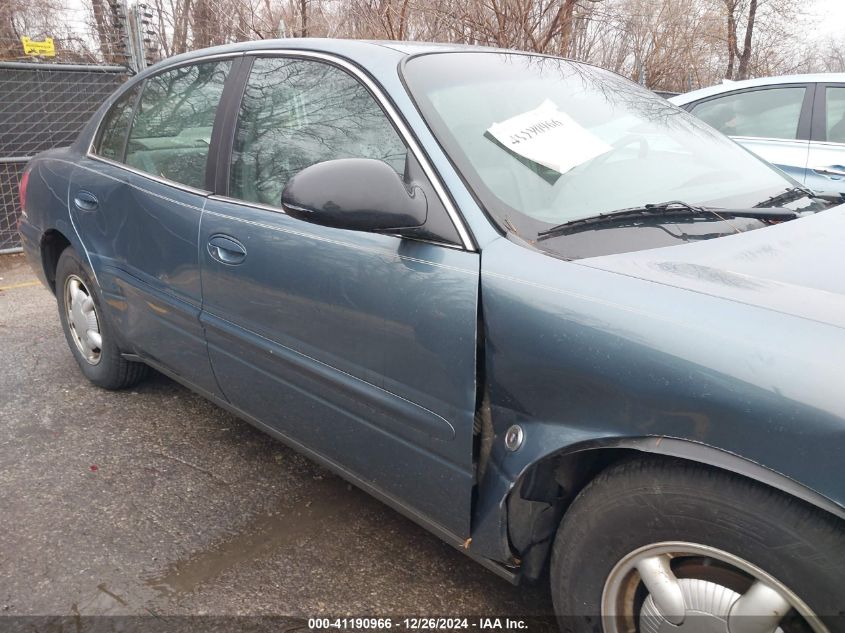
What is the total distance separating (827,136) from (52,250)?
16.5ft

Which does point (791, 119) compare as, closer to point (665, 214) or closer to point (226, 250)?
point (665, 214)

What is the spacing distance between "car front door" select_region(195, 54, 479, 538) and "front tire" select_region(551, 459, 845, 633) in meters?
0.35

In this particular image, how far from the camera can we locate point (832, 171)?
4801 millimetres

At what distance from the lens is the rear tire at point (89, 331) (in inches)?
132

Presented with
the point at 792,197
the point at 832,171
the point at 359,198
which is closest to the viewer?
the point at 359,198

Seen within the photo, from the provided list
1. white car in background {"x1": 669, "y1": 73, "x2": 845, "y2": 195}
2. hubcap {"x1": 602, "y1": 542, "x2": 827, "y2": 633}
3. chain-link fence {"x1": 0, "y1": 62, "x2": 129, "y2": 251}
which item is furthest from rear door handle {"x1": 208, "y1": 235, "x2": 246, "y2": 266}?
chain-link fence {"x1": 0, "y1": 62, "x2": 129, "y2": 251}

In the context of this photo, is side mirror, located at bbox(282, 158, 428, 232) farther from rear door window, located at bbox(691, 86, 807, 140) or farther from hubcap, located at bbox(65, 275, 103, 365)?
rear door window, located at bbox(691, 86, 807, 140)

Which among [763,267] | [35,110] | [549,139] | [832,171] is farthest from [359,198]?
[35,110]

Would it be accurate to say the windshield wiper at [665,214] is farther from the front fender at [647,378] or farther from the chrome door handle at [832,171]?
the chrome door handle at [832,171]

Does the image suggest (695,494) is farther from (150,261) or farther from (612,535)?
(150,261)

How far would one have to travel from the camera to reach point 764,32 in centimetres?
1841

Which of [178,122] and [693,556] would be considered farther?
[178,122]

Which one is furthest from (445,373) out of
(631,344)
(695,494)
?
(695,494)

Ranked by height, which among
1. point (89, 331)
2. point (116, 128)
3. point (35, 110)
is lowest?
point (89, 331)
